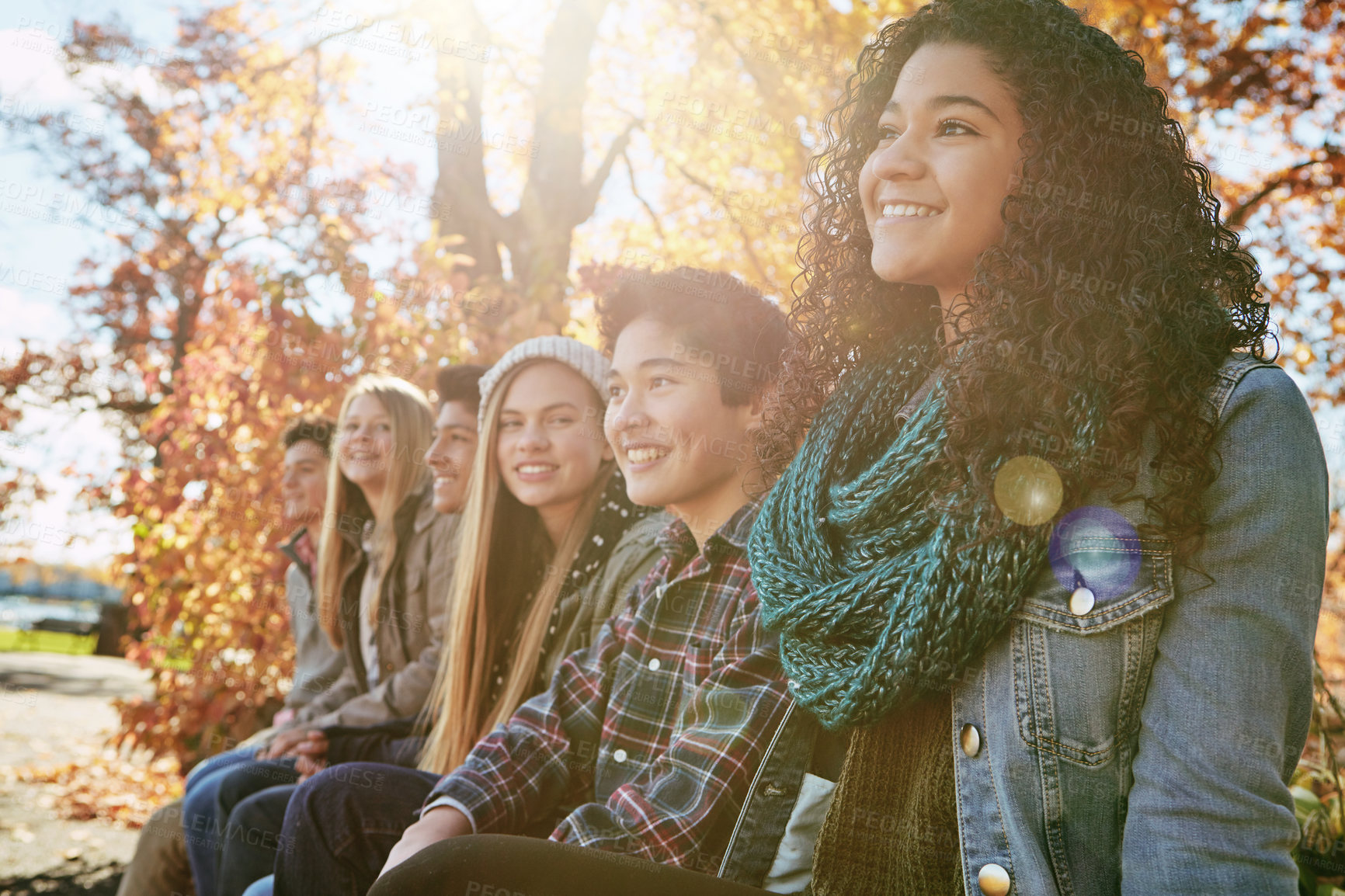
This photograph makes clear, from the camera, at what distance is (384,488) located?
4414 mm

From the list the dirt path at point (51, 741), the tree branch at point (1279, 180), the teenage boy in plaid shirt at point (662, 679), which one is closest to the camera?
the teenage boy in plaid shirt at point (662, 679)

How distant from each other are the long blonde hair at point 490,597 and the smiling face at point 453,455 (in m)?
0.64

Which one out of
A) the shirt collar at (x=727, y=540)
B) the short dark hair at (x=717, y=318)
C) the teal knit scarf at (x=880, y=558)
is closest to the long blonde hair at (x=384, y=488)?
the short dark hair at (x=717, y=318)

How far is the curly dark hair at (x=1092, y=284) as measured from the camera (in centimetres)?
139

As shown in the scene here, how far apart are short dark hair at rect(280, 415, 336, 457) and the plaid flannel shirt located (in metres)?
3.19

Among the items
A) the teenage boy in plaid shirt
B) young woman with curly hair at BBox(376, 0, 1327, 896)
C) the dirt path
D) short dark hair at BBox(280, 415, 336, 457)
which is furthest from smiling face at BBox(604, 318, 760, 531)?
the dirt path

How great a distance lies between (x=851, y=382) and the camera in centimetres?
196

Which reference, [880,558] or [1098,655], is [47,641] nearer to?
[880,558]

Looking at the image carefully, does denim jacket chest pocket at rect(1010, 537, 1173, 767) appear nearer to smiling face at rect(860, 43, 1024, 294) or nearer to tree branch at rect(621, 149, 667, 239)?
smiling face at rect(860, 43, 1024, 294)

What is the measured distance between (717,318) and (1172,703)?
5.05ft

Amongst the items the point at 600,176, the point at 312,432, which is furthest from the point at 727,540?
the point at 600,176

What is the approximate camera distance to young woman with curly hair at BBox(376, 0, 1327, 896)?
1.28m

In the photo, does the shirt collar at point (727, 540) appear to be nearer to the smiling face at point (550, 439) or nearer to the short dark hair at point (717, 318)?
the short dark hair at point (717, 318)

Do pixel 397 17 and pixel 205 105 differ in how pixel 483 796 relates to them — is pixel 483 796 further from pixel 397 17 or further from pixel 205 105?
pixel 205 105
